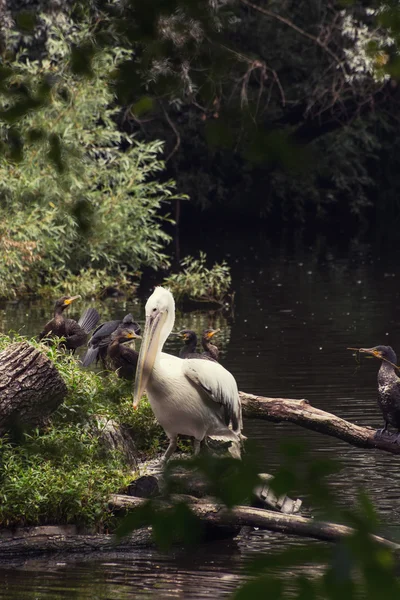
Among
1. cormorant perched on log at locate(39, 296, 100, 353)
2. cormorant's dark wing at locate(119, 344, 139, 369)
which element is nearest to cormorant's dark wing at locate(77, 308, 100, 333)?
cormorant perched on log at locate(39, 296, 100, 353)

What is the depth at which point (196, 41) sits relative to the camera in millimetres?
2625

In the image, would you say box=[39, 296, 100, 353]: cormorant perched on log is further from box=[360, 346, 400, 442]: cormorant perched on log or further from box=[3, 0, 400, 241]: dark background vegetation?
box=[3, 0, 400, 241]: dark background vegetation

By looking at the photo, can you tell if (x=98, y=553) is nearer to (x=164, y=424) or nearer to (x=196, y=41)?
(x=164, y=424)

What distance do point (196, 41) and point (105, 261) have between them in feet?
57.9

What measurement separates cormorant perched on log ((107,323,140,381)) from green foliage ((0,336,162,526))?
2.52 ft

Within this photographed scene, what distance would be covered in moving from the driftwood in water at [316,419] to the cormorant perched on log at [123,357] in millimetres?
999

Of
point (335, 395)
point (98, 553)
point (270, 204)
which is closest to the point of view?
point (98, 553)

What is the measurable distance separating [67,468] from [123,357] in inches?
76.1

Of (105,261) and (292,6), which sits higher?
(292,6)

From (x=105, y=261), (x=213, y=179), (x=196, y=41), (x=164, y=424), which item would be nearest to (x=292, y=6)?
(x=213, y=179)

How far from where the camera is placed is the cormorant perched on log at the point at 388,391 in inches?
293

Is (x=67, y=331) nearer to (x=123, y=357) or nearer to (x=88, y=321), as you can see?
(x=88, y=321)

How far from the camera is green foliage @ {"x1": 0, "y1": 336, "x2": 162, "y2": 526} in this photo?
6.19 meters

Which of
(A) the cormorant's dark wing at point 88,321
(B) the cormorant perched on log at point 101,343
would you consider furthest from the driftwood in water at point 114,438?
(A) the cormorant's dark wing at point 88,321
